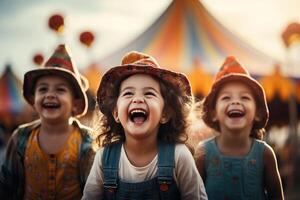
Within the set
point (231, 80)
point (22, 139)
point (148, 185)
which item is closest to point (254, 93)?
point (231, 80)

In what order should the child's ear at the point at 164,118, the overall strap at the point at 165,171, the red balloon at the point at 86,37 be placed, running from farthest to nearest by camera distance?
1. the red balloon at the point at 86,37
2. the child's ear at the point at 164,118
3. the overall strap at the point at 165,171

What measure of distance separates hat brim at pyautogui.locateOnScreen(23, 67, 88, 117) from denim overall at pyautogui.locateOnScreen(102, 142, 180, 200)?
956 mm

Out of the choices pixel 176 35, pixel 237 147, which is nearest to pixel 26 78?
pixel 237 147

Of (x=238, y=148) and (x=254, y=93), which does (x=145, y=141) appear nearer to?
(x=238, y=148)

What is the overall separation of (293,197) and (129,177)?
704 cm

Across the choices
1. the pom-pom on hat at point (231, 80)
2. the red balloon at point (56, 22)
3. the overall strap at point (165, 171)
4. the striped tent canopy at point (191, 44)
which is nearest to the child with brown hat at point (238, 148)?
the pom-pom on hat at point (231, 80)

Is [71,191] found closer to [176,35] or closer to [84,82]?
[84,82]

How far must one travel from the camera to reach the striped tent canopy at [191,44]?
8.94m

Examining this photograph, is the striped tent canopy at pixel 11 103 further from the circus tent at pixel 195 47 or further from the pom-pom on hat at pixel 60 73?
the pom-pom on hat at pixel 60 73

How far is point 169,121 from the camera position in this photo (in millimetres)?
2842

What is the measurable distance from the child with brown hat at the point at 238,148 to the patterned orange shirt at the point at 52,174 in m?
0.82

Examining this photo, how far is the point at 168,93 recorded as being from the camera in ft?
9.04

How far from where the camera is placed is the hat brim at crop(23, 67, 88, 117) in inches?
131

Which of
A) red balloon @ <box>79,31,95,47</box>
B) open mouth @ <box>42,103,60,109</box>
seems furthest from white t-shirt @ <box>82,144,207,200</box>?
red balloon @ <box>79,31,95,47</box>
